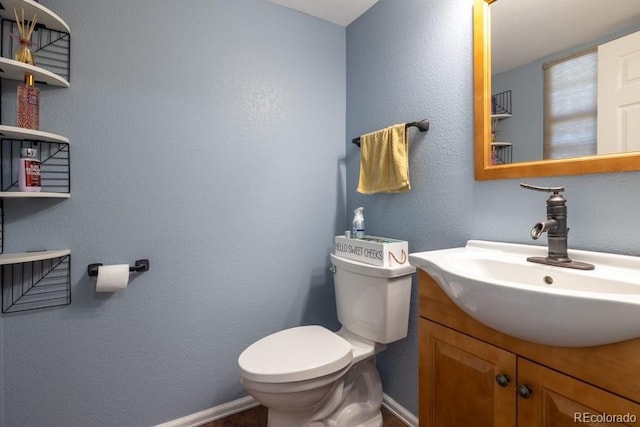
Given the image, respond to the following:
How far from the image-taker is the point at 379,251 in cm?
131

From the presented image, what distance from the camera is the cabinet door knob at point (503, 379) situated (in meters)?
0.76

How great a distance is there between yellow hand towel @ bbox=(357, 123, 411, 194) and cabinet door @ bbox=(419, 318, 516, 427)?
0.67 metres

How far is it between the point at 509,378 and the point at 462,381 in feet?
0.51

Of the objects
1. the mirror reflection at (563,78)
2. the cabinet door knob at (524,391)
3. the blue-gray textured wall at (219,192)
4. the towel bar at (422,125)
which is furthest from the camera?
the towel bar at (422,125)

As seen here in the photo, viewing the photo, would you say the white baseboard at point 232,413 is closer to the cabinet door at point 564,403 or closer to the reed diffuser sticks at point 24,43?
the cabinet door at point 564,403

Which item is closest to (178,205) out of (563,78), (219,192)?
(219,192)

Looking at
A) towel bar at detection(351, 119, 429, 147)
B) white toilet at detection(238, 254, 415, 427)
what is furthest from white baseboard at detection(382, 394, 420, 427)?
towel bar at detection(351, 119, 429, 147)

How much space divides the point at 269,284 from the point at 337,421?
711 millimetres

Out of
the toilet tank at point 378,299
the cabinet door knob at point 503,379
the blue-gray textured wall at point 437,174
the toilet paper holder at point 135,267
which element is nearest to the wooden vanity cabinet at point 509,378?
the cabinet door knob at point 503,379

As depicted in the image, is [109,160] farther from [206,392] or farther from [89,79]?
[206,392]

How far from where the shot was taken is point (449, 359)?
920 millimetres

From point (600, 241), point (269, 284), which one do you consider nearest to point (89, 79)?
point (269, 284)

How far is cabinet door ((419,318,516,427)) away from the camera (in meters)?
0.78

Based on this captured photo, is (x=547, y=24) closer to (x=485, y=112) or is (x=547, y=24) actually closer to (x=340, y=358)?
(x=485, y=112)
